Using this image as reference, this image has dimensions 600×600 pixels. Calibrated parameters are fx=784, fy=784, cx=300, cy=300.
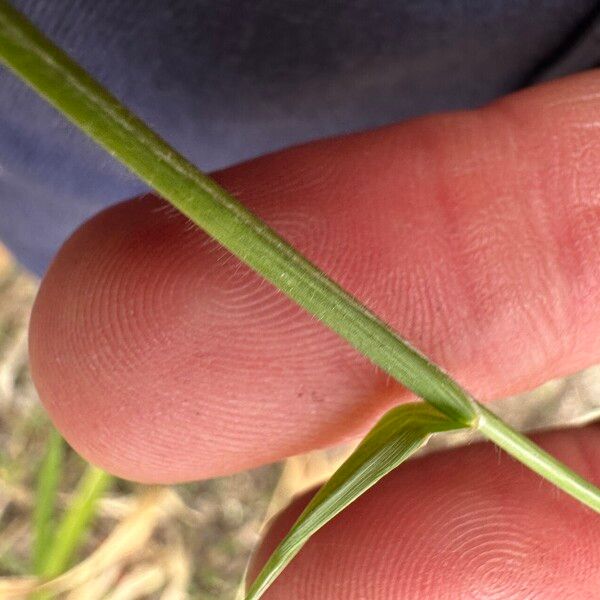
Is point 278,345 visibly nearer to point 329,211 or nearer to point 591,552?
point 329,211

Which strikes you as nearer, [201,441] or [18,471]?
[201,441]

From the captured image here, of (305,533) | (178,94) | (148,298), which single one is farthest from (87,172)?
(305,533)

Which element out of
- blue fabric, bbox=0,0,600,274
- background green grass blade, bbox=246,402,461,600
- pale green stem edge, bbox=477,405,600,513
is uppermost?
blue fabric, bbox=0,0,600,274

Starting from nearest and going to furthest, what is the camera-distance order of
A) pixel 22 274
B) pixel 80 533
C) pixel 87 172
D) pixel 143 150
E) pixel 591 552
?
1. pixel 143 150
2. pixel 591 552
3. pixel 87 172
4. pixel 80 533
5. pixel 22 274

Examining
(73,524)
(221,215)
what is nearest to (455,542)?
(221,215)

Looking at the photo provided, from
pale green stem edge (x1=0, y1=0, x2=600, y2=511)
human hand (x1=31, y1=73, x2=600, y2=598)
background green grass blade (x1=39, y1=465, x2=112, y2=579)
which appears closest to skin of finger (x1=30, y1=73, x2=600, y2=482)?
human hand (x1=31, y1=73, x2=600, y2=598)

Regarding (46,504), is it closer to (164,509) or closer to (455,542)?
(164,509)

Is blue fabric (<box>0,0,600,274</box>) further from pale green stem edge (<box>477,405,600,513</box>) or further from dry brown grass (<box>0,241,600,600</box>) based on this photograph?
dry brown grass (<box>0,241,600,600</box>)

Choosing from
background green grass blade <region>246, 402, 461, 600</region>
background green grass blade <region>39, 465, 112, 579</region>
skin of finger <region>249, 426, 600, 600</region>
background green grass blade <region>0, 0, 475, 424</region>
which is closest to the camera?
background green grass blade <region>0, 0, 475, 424</region>
